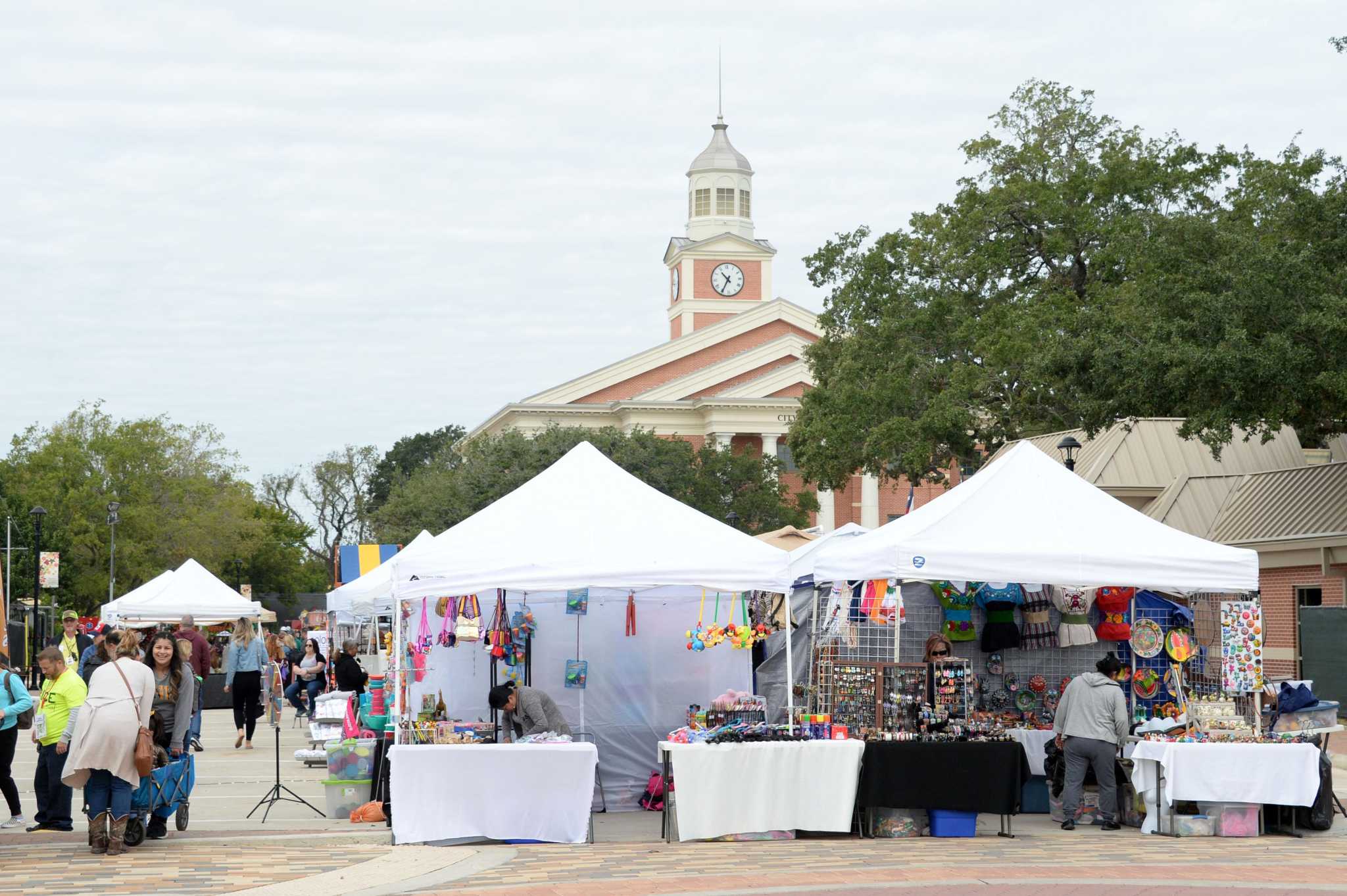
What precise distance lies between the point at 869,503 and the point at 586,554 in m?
59.6

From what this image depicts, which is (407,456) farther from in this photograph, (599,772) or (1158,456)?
(599,772)

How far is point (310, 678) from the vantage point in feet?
87.3

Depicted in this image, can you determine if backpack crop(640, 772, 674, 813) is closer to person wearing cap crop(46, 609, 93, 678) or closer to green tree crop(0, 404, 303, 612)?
person wearing cap crop(46, 609, 93, 678)

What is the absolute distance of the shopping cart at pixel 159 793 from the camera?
11562 mm

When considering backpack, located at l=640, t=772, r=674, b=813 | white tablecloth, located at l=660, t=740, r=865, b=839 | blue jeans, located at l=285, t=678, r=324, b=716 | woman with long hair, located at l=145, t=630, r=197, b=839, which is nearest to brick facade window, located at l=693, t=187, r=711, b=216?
blue jeans, located at l=285, t=678, r=324, b=716

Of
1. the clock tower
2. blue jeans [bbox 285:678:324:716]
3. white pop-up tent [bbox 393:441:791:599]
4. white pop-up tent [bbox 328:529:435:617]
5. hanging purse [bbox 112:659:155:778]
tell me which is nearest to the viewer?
hanging purse [bbox 112:659:155:778]

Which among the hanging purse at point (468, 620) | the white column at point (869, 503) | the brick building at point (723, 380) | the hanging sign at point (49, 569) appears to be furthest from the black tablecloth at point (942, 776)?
the white column at point (869, 503)

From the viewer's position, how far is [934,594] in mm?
14992

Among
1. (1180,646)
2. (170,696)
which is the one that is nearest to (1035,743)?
(1180,646)

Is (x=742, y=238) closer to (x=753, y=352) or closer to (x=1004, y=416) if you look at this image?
(x=753, y=352)

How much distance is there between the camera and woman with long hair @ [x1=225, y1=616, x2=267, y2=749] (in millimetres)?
21578

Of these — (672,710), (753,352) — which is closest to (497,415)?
(753,352)

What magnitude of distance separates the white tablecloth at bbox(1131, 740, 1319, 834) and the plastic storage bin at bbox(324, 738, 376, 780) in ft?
21.9

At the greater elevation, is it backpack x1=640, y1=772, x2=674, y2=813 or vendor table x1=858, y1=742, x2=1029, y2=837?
vendor table x1=858, y1=742, x2=1029, y2=837
